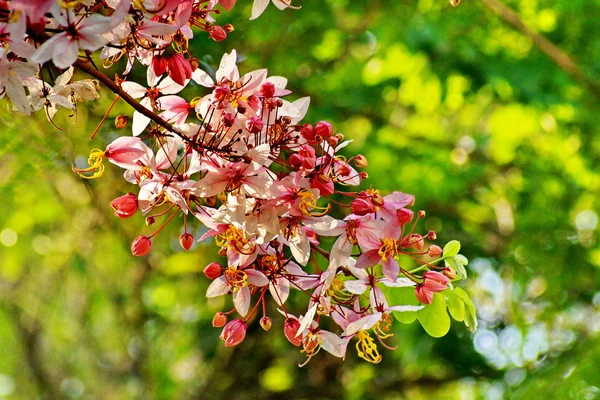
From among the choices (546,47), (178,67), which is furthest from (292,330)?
(546,47)

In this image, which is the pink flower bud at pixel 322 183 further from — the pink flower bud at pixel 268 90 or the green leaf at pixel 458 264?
the green leaf at pixel 458 264

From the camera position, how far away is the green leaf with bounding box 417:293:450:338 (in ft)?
2.61

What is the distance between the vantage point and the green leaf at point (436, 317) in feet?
2.61

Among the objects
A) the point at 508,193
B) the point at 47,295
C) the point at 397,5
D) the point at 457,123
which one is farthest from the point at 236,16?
the point at 47,295

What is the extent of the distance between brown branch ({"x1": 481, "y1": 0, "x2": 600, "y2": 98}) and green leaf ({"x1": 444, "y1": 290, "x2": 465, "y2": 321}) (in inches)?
67.3

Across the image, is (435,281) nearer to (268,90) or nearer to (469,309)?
(469,309)

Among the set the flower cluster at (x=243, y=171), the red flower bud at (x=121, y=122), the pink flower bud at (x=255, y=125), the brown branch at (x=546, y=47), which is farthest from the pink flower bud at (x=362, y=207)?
the brown branch at (x=546, y=47)

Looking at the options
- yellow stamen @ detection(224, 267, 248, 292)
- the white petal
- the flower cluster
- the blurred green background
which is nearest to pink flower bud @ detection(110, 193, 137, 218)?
the flower cluster

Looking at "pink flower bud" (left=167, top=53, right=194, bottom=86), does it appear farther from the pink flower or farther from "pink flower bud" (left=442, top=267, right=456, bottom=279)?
"pink flower bud" (left=442, top=267, right=456, bottom=279)

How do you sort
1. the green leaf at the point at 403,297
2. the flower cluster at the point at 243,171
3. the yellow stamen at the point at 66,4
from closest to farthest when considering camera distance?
the yellow stamen at the point at 66,4 → the flower cluster at the point at 243,171 → the green leaf at the point at 403,297

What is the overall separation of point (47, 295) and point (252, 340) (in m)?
1.22

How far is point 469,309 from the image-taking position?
80 centimetres

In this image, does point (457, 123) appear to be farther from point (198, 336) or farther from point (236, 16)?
point (236, 16)

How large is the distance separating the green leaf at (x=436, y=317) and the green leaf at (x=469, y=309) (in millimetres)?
21
